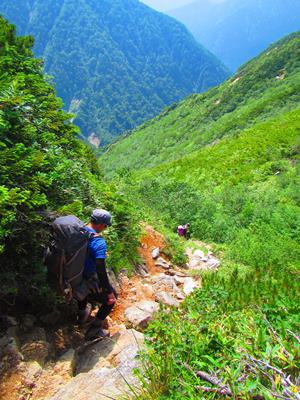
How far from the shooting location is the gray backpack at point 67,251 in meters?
4.07

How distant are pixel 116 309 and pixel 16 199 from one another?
2.77 meters

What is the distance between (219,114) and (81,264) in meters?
69.6

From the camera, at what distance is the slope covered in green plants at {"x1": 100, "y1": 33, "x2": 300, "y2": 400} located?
270 cm

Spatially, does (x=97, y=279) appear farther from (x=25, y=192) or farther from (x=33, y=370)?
(x=25, y=192)

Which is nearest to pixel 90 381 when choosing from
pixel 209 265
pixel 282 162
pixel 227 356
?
pixel 227 356

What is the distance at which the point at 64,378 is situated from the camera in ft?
12.8

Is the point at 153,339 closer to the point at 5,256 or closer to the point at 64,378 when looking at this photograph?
the point at 64,378

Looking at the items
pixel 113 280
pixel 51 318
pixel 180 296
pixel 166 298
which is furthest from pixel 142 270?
pixel 51 318

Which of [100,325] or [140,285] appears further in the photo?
[140,285]

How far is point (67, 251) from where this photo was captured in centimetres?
412

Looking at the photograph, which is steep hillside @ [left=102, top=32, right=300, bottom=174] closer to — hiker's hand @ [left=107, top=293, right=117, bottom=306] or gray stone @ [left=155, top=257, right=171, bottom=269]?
gray stone @ [left=155, top=257, right=171, bottom=269]

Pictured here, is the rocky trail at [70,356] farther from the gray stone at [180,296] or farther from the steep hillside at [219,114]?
the steep hillside at [219,114]

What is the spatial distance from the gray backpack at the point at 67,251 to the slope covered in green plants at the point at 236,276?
3.54 ft

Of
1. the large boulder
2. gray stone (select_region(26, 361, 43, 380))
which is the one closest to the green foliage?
the large boulder
